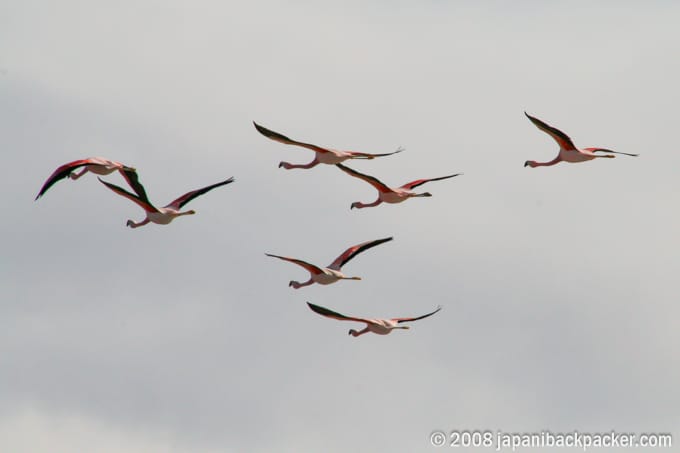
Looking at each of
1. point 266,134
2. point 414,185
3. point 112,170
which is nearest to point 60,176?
point 112,170

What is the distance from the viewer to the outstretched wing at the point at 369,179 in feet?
195

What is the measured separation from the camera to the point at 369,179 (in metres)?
59.4

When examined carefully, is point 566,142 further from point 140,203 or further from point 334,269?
point 140,203

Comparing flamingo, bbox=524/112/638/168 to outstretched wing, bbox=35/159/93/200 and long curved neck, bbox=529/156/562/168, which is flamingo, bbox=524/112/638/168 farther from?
outstretched wing, bbox=35/159/93/200

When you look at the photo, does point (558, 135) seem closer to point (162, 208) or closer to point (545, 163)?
point (545, 163)

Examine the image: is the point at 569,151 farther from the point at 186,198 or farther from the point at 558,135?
the point at 186,198

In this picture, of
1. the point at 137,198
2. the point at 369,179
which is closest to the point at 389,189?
the point at 369,179

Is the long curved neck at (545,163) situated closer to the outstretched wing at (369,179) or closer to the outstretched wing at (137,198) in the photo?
the outstretched wing at (369,179)

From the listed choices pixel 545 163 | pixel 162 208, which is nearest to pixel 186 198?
pixel 162 208

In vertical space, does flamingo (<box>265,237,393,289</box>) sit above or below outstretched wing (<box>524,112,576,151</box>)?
below

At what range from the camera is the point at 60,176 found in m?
56.1

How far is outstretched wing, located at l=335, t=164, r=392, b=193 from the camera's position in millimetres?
59312

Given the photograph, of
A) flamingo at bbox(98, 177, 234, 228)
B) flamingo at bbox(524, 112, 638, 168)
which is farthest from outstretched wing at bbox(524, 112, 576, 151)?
flamingo at bbox(98, 177, 234, 228)

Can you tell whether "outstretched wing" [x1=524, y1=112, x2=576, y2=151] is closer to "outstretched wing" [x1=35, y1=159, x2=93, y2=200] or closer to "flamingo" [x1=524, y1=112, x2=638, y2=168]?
"flamingo" [x1=524, y1=112, x2=638, y2=168]
